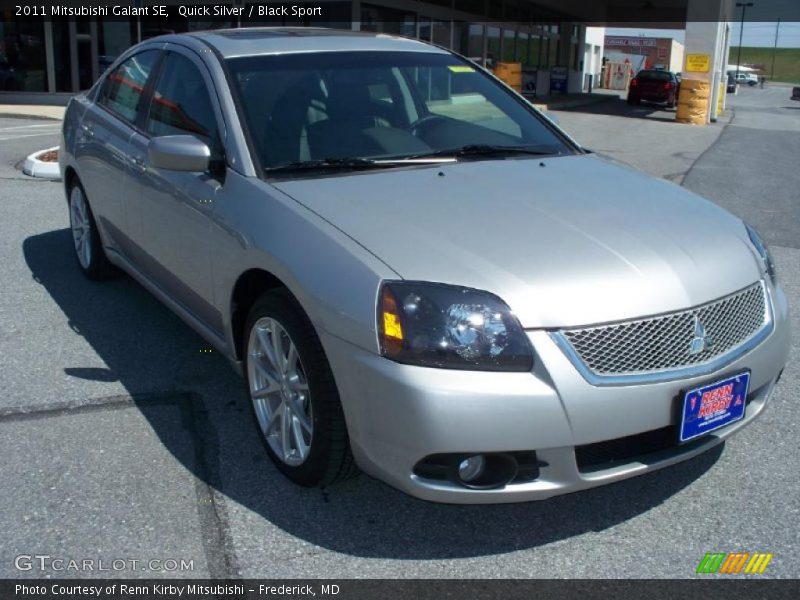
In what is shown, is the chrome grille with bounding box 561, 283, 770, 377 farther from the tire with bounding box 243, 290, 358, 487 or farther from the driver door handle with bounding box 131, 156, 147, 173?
the driver door handle with bounding box 131, 156, 147, 173

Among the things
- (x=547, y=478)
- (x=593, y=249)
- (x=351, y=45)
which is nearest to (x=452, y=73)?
(x=351, y=45)

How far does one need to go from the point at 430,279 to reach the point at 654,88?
114 ft

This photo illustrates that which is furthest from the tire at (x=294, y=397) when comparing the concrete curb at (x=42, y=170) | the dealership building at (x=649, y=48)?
the dealership building at (x=649, y=48)

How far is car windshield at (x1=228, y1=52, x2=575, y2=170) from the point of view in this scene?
3824mm

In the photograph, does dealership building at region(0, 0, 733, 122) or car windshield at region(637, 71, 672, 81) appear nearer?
dealership building at region(0, 0, 733, 122)

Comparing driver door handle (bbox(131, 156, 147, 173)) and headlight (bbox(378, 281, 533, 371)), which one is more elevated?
driver door handle (bbox(131, 156, 147, 173))

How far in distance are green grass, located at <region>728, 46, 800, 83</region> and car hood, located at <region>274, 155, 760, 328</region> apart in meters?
122

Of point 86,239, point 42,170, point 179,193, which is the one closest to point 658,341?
point 179,193

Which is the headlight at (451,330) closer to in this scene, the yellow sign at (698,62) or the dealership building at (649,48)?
the yellow sign at (698,62)

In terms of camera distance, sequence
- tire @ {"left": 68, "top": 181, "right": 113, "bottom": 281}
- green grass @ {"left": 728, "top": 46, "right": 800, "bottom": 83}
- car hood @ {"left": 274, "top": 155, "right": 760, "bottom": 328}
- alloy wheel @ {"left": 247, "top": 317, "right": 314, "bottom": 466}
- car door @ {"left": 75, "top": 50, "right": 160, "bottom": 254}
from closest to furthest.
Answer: car hood @ {"left": 274, "top": 155, "right": 760, "bottom": 328} → alloy wheel @ {"left": 247, "top": 317, "right": 314, "bottom": 466} → car door @ {"left": 75, "top": 50, "right": 160, "bottom": 254} → tire @ {"left": 68, "top": 181, "right": 113, "bottom": 281} → green grass @ {"left": 728, "top": 46, "right": 800, "bottom": 83}

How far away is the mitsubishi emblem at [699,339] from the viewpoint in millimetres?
2881

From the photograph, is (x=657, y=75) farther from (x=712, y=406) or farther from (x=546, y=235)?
(x=712, y=406)

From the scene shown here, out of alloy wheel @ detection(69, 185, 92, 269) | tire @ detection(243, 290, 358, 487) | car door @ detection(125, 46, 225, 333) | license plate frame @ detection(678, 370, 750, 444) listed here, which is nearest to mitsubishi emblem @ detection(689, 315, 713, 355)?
license plate frame @ detection(678, 370, 750, 444)

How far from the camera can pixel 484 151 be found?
4.11 m
